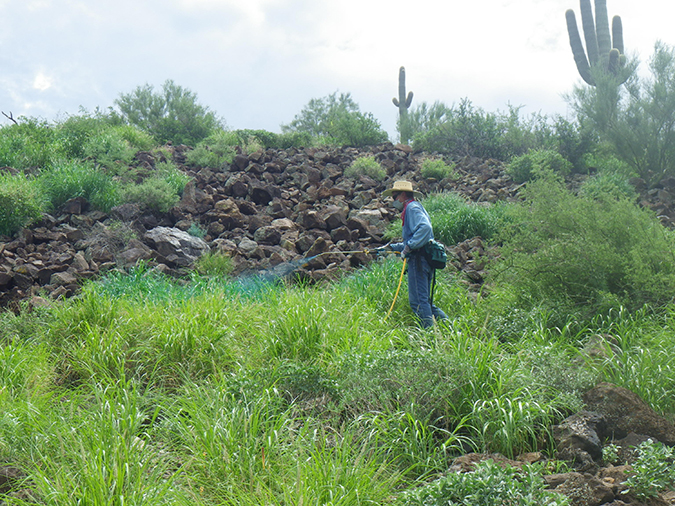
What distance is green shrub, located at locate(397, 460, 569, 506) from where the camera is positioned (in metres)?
2.56

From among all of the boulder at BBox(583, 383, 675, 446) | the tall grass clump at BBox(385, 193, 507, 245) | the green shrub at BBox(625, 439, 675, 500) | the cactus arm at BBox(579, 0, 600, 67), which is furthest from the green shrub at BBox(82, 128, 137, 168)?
the cactus arm at BBox(579, 0, 600, 67)

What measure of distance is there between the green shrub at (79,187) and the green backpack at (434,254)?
7431mm

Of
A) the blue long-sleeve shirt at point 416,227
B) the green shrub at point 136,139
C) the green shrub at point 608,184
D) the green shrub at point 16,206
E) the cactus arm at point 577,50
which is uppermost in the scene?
the cactus arm at point 577,50

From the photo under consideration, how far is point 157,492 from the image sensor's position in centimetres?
284

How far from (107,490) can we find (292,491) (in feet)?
3.03

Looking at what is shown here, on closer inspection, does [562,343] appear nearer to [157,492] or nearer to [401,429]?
[401,429]

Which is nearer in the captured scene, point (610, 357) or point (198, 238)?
point (610, 357)

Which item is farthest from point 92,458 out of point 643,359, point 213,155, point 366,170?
point 213,155

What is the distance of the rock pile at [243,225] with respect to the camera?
8712 millimetres

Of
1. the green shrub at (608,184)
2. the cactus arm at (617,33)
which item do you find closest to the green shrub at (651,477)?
the green shrub at (608,184)

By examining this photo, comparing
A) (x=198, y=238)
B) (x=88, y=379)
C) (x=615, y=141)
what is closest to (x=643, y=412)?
(x=88, y=379)

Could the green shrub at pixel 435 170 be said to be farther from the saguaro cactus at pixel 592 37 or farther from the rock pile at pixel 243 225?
the saguaro cactus at pixel 592 37

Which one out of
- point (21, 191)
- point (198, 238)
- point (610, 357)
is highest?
point (21, 191)

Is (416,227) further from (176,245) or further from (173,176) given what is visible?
(173,176)
